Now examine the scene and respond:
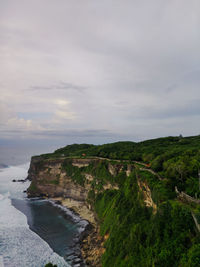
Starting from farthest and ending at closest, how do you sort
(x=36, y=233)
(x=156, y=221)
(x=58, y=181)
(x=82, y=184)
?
(x=58, y=181) → (x=82, y=184) → (x=36, y=233) → (x=156, y=221)

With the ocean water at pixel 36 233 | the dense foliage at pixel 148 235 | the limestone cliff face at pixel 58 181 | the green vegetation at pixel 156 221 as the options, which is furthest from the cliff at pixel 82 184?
the dense foliage at pixel 148 235

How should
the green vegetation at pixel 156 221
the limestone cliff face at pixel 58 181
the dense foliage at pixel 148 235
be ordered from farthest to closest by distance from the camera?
the limestone cliff face at pixel 58 181
the green vegetation at pixel 156 221
the dense foliage at pixel 148 235

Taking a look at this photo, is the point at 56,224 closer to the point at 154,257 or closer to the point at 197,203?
the point at 154,257

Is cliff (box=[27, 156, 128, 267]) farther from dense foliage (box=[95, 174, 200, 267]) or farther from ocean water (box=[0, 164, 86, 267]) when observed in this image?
dense foliage (box=[95, 174, 200, 267])

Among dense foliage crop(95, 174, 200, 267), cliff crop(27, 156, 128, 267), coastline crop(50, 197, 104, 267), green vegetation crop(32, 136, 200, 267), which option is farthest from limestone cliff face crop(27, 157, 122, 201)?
dense foliage crop(95, 174, 200, 267)

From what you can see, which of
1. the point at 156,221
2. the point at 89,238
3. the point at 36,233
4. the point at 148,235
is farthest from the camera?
the point at 36,233

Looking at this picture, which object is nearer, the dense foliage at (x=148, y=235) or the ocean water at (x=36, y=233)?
the dense foliage at (x=148, y=235)

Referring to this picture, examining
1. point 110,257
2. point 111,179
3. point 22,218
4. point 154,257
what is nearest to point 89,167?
point 111,179

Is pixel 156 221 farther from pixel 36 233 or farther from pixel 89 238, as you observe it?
pixel 36 233

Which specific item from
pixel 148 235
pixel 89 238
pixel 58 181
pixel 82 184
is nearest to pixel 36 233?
pixel 89 238

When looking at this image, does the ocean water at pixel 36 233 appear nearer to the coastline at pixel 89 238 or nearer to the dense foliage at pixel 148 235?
the coastline at pixel 89 238

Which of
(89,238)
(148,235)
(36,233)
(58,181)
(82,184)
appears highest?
(148,235)
